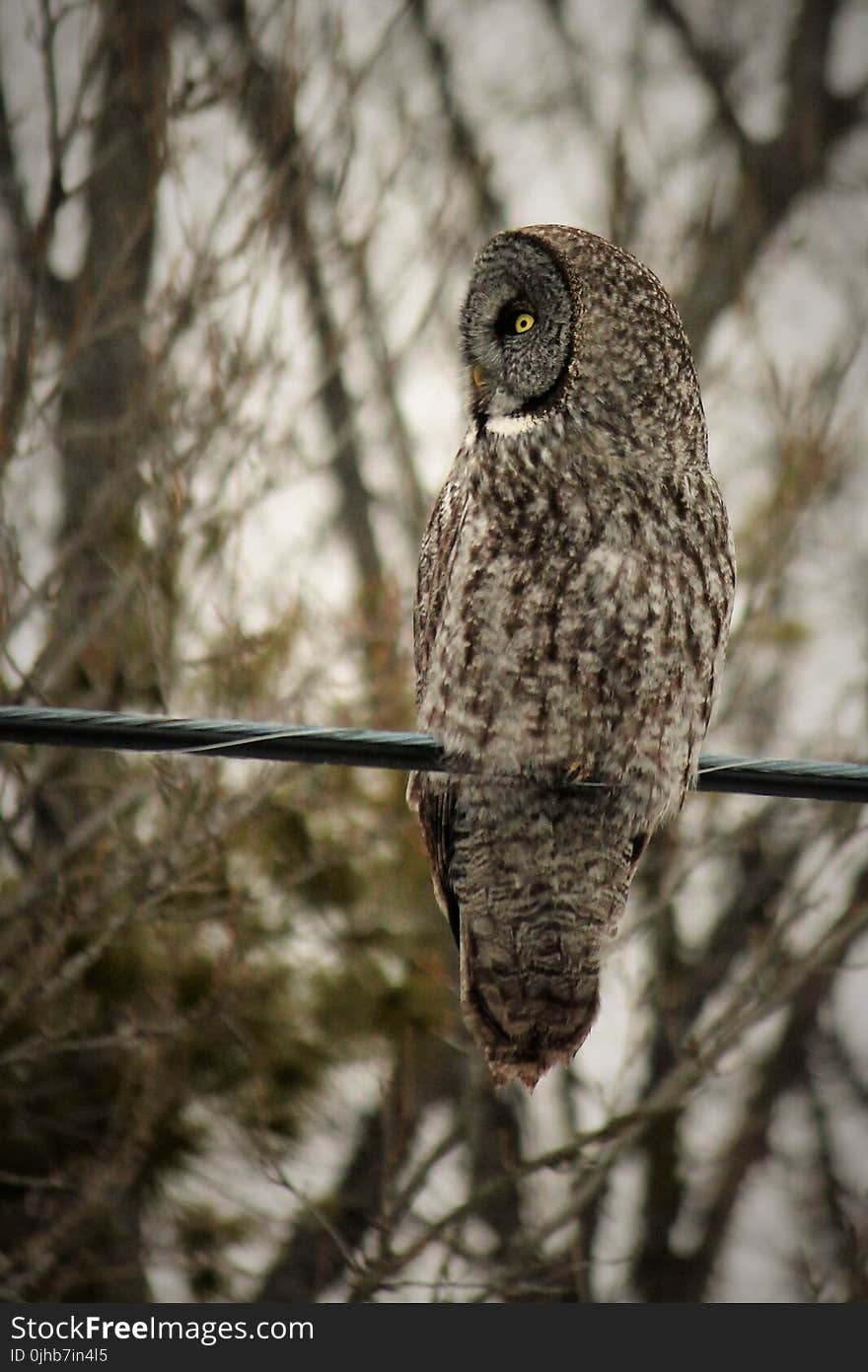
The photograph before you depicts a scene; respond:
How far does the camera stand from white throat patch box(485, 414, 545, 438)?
3611mm

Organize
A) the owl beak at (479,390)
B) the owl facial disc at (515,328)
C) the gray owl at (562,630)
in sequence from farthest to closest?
1. the owl beak at (479,390)
2. the owl facial disc at (515,328)
3. the gray owl at (562,630)

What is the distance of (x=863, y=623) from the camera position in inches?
380

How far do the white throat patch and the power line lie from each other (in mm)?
905

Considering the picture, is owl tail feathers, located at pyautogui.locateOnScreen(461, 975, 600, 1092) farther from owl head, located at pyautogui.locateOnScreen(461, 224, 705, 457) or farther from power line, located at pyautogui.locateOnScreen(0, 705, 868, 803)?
owl head, located at pyautogui.locateOnScreen(461, 224, 705, 457)

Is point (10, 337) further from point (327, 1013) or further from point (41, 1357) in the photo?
point (41, 1357)

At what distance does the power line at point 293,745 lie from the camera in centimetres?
259

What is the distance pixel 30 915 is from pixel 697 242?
13.2 ft

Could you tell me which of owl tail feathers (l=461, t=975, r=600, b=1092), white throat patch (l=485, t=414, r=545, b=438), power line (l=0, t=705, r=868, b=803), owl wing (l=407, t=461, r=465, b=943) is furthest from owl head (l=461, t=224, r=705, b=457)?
owl tail feathers (l=461, t=975, r=600, b=1092)

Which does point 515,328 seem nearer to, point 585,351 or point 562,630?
point 585,351

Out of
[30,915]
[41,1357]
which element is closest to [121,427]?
[30,915]

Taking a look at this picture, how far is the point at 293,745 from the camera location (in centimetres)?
273

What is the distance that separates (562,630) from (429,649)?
42 centimetres

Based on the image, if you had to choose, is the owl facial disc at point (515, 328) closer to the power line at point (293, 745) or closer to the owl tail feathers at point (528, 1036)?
the power line at point (293, 745)

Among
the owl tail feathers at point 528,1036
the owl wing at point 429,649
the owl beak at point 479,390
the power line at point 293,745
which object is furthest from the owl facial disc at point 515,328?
the owl tail feathers at point 528,1036
